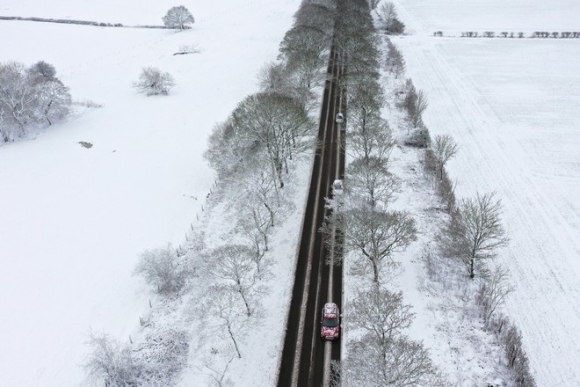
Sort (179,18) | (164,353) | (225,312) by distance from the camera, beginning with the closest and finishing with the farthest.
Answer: (164,353)
(225,312)
(179,18)

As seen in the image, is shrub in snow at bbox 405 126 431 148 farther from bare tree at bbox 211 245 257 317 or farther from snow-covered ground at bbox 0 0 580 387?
bare tree at bbox 211 245 257 317

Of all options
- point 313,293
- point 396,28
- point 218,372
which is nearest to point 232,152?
point 313,293

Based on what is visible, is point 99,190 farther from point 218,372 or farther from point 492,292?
point 492,292

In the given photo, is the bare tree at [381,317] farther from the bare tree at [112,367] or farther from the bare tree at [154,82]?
the bare tree at [154,82]

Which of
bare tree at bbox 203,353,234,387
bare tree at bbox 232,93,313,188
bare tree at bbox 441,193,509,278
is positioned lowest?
bare tree at bbox 203,353,234,387

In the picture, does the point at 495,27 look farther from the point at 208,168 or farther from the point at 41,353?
the point at 41,353

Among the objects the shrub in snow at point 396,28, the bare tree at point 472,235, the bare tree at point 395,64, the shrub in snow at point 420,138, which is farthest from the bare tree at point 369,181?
the shrub in snow at point 396,28

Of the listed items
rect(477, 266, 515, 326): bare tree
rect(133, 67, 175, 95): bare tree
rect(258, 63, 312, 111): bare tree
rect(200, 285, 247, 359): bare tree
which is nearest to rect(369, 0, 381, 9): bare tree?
rect(258, 63, 312, 111): bare tree
